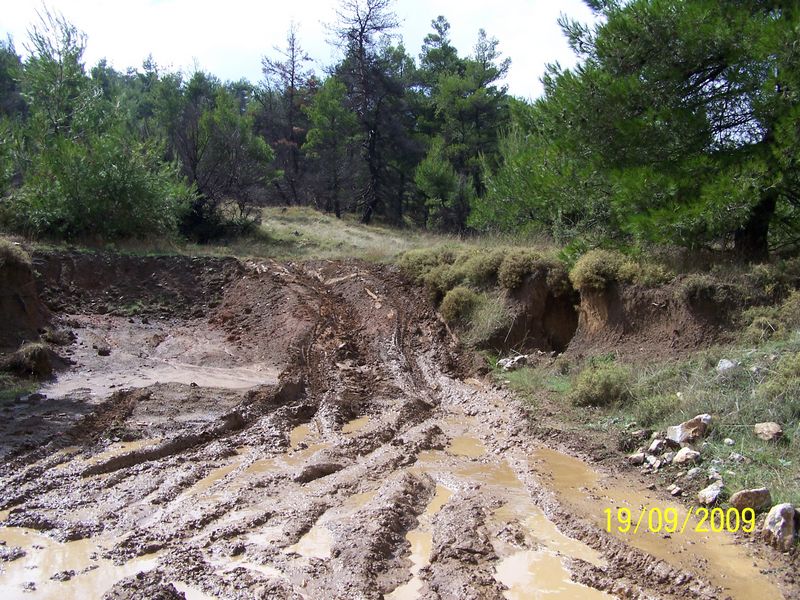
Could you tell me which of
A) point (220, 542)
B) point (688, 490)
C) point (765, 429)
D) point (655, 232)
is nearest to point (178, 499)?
point (220, 542)

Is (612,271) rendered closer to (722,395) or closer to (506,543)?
(722,395)

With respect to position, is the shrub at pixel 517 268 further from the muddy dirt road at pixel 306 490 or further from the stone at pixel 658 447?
the stone at pixel 658 447

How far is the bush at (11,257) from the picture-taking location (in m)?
12.1

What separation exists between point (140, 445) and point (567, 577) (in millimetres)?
5163

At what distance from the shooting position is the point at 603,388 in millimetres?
9344

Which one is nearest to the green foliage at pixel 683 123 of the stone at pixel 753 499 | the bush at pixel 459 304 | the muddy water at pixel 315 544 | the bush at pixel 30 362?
the bush at pixel 459 304

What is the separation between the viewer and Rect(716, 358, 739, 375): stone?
8.54m

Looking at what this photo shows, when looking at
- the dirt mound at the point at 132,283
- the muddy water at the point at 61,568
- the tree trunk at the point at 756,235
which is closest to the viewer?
the muddy water at the point at 61,568

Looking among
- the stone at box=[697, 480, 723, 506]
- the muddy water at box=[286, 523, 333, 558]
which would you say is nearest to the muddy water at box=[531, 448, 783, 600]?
the stone at box=[697, 480, 723, 506]

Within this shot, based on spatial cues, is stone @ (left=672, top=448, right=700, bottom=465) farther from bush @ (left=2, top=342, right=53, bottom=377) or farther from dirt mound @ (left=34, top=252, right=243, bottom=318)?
dirt mound @ (left=34, top=252, right=243, bottom=318)

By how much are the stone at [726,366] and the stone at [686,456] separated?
181 centimetres
